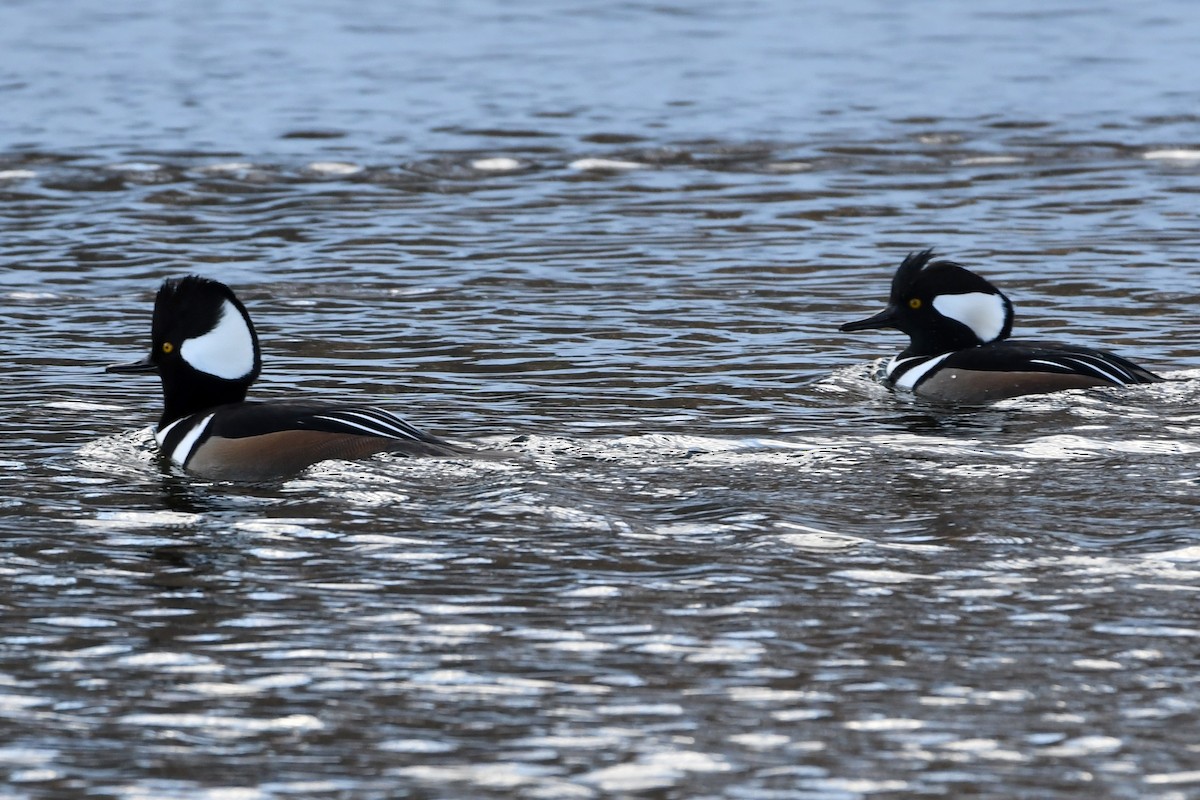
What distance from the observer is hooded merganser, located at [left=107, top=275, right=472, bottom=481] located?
8.73 metres

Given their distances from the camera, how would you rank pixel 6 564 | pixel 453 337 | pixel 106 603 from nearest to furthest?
pixel 106 603 < pixel 6 564 < pixel 453 337

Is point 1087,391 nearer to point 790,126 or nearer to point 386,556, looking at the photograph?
point 386,556

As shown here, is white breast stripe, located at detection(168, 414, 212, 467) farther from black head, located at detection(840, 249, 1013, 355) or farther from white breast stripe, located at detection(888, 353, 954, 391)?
black head, located at detection(840, 249, 1013, 355)

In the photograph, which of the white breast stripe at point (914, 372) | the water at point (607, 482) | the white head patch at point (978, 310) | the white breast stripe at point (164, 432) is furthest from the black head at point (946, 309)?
the white breast stripe at point (164, 432)

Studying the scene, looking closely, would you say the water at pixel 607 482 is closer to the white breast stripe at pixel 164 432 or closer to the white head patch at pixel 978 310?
the white breast stripe at pixel 164 432

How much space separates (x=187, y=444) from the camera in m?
8.99

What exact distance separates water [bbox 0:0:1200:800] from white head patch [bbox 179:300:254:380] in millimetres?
515

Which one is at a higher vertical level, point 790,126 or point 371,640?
point 790,126

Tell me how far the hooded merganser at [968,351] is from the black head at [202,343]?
12.2 ft

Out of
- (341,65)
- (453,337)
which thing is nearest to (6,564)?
(453,337)

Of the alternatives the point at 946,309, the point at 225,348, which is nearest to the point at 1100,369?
the point at 946,309

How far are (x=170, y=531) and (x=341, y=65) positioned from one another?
2094 cm

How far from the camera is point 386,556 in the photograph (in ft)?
24.3

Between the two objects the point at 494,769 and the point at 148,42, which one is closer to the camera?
the point at 494,769
